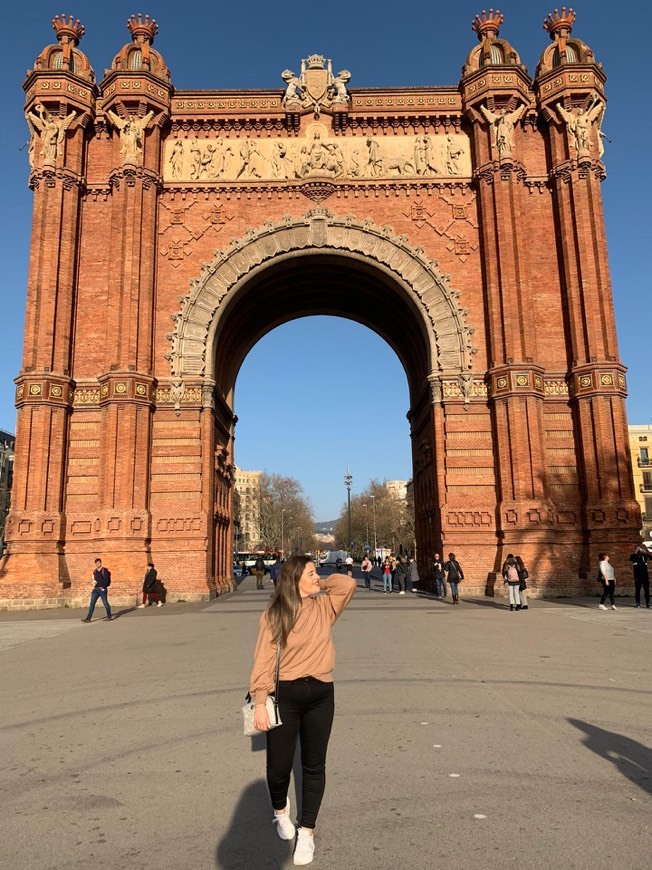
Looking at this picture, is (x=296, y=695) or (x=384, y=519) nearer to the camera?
(x=296, y=695)

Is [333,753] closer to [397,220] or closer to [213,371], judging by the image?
[213,371]

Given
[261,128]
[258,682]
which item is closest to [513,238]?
[261,128]

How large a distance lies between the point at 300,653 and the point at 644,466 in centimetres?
7580

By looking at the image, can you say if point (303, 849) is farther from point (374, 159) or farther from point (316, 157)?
point (374, 159)

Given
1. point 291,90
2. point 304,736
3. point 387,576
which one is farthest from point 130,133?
point 304,736

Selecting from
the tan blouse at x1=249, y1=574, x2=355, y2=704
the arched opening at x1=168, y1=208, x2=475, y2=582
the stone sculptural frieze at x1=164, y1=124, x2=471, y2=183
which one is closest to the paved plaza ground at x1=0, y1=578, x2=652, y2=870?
the tan blouse at x1=249, y1=574, x2=355, y2=704

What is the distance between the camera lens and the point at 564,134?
85.3 ft

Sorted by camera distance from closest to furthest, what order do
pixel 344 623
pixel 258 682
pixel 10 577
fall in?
1. pixel 258 682
2. pixel 344 623
3. pixel 10 577

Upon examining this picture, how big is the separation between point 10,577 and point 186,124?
18880mm

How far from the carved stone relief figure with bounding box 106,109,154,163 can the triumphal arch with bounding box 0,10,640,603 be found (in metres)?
0.10

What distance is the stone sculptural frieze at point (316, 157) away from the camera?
88.3 feet

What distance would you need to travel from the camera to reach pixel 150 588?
2139 centimetres

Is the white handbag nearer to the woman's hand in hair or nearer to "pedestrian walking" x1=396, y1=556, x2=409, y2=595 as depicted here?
the woman's hand in hair

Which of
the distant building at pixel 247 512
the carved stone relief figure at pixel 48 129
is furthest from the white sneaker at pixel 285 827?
the distant building at pixel 247 512
